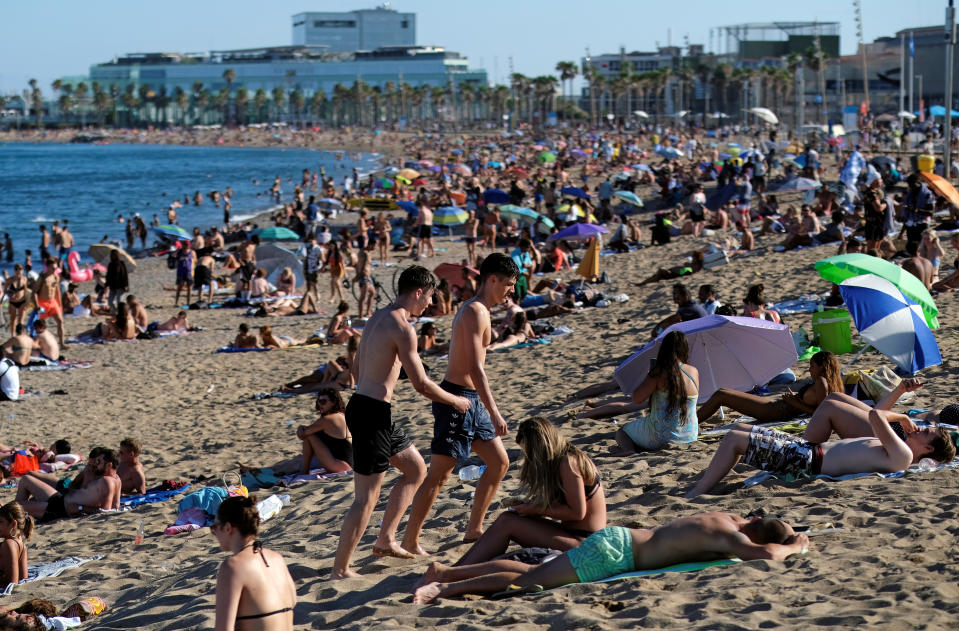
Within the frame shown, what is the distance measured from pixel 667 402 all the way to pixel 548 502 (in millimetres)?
2376

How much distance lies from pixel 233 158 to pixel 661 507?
101 metres

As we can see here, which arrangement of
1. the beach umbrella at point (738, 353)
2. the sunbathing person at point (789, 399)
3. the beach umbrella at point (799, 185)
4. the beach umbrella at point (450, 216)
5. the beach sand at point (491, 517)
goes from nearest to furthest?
the beach sand at point (491, 517)
the sunbathing person at point (789, 399)
the beach umbrella at point (738, 353)
the beach umbrella at point (799, 185)
the beach umbrella at point (450, 216)

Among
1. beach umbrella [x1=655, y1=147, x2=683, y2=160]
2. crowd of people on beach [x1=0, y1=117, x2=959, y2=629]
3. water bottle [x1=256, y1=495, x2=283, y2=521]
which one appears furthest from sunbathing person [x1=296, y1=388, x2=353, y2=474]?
beach umbrella [x1=655, y1=147, x2=683, y2=160]

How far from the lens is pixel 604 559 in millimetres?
4562

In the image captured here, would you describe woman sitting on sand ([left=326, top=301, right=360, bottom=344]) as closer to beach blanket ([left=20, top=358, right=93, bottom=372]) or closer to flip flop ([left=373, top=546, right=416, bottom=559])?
beach blanket ([left=20, top=358, right=93, bottom=372])

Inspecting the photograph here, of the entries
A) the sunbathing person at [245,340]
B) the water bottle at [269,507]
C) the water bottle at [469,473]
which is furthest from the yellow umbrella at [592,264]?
the water bottle at [269,507]

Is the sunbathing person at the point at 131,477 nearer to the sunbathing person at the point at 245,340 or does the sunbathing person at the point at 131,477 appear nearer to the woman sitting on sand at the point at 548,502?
the woman sitting on sand at the point at 548,502

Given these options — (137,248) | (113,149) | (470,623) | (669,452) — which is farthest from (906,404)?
(113,149)

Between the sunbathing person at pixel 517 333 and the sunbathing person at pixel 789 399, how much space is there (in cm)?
513

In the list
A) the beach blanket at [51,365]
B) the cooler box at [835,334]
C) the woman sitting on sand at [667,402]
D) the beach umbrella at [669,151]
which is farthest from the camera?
the beach umbrella at [669,151]

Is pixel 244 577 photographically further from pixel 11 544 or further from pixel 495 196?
pixel 495 196

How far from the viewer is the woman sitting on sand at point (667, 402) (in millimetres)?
6676

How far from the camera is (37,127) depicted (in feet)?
525

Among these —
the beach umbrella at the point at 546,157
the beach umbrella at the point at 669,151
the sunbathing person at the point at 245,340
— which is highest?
the beach umbrella at the point at 546,157
